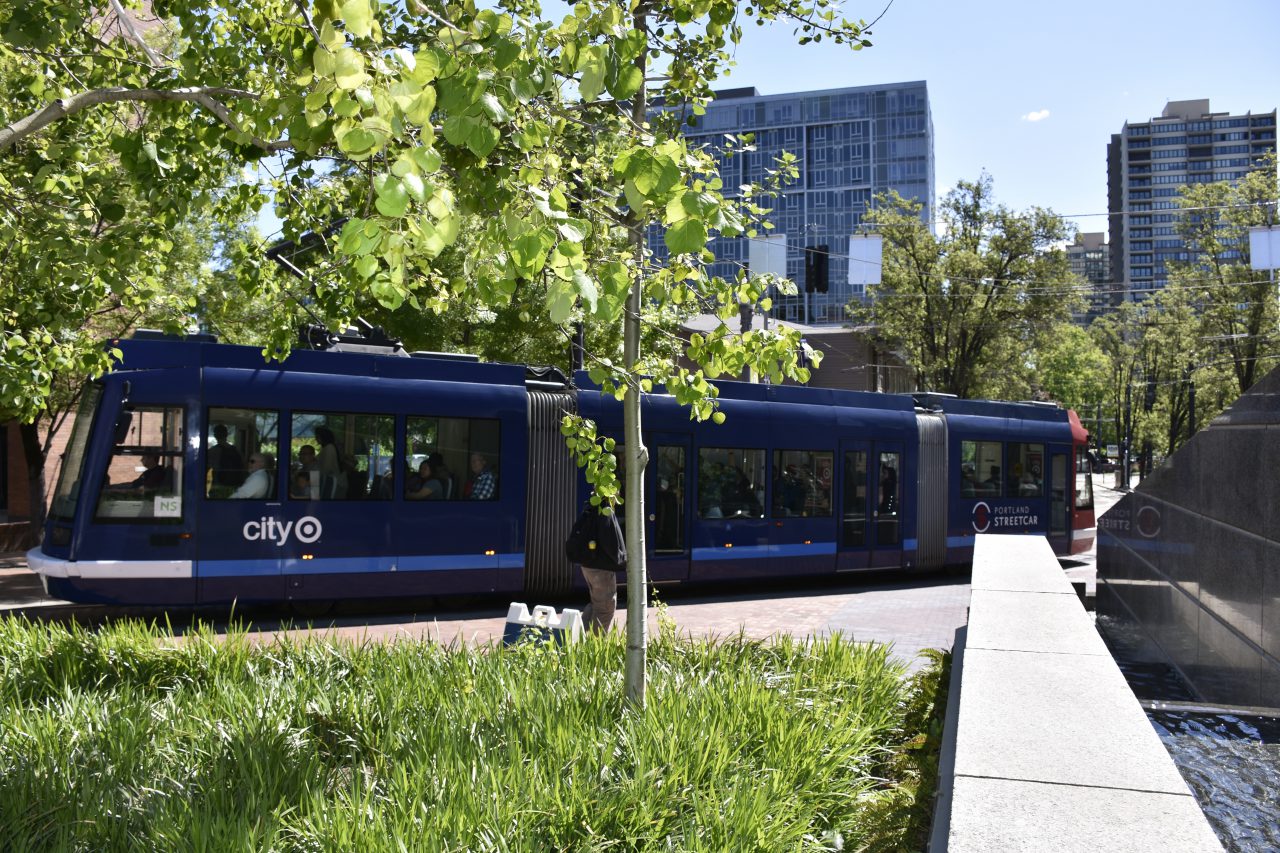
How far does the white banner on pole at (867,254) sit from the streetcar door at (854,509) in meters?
9.37

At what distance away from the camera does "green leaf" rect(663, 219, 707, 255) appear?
3.52 metres

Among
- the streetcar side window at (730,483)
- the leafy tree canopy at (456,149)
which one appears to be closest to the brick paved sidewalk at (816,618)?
the streetcar side window at (730,483)

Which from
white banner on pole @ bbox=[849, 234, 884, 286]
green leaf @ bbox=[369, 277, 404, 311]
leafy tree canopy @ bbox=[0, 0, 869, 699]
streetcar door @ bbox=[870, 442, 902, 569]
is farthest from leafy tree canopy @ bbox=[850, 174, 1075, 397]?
green leaf @ bbox=[369, 277, 404, 311]

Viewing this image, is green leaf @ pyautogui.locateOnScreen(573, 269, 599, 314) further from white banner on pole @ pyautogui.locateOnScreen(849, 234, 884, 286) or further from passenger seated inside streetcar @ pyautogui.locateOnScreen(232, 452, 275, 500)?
white banner on pole @ pyautogui.locateOnScreen(849, 234, 884, 286)

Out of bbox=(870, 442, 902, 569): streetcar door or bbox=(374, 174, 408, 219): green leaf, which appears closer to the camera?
bbox=(374, 174, 408, 219): green leaf

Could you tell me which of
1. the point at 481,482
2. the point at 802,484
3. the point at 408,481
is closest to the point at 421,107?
the point at 408,481

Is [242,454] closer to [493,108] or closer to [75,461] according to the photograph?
[75,461]

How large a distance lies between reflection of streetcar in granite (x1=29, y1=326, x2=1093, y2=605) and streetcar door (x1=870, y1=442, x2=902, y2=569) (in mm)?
33

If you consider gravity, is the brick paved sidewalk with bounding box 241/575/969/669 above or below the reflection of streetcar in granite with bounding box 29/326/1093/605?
below

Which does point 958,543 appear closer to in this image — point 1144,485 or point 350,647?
point 1144,485

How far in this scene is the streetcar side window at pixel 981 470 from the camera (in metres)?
20.7

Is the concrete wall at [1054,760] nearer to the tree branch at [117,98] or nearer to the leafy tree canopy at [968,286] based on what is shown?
the tree branch at [117,98]

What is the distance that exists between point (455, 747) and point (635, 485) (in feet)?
5.78

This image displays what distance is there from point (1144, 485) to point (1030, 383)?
46116 mm
